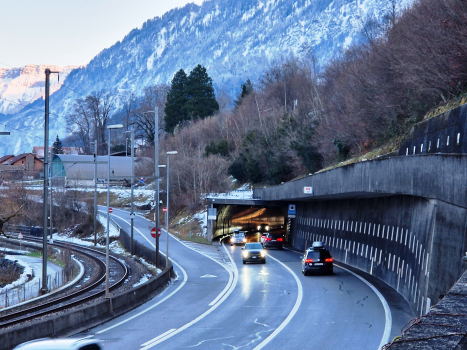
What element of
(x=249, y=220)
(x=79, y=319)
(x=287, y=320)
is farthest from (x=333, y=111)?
(x=79, y=319)

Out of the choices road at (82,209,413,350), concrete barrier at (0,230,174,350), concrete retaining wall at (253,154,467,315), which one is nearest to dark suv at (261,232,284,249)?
concrete retaining wall at (253,154,467,315)

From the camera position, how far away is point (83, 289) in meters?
33.8

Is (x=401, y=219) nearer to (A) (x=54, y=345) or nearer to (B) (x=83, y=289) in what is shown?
(B) (x=83, y=289)

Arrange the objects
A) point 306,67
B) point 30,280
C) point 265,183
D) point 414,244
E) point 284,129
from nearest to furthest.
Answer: point 414,244 < point 30,280 < point 284,129 < point 265,183 < point 306,67

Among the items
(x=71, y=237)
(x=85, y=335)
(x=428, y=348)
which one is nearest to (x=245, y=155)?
(x=71, y=237)

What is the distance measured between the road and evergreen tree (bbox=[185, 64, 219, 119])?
8013 cm

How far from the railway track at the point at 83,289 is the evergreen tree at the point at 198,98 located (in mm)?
52089

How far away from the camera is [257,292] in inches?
1097

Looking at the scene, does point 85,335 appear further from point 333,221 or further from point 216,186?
point 216,186

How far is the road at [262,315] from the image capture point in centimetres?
1705

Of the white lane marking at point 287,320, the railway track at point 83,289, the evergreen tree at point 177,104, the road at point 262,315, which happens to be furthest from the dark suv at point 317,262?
the evergreen tree at point 177,104

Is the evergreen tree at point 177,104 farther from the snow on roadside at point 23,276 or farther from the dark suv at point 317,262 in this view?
the dark suv at point 317,262

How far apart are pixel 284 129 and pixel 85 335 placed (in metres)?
59.4

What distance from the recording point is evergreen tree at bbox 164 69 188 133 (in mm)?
116312
